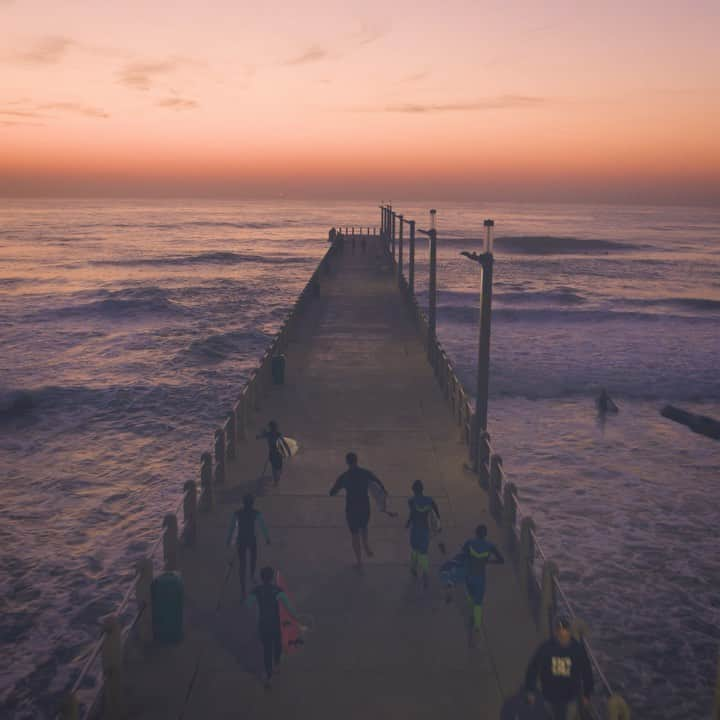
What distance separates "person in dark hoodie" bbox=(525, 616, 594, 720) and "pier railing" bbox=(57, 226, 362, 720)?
4.06 m

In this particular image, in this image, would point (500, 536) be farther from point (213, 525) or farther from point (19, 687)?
point (19, 687)

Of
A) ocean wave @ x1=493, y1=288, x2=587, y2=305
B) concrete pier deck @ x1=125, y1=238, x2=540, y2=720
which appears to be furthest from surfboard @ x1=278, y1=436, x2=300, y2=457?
ocean wave @ x1=493, y1=288, x2=587, y2=305

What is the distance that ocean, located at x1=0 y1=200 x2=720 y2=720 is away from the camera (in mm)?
13258

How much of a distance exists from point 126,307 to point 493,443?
46.4 m

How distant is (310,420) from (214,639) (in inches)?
358

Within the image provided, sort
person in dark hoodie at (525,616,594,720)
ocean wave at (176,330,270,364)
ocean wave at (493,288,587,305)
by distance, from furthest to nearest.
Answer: ocean wave at (493,288,587,305)
ocean wave at (176,330,270,364)
person in dark hoodie at (525,616,594,720)

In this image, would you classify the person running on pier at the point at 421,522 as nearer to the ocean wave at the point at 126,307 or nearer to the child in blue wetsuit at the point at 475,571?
the child in blue wetsuit at the point at 475,571

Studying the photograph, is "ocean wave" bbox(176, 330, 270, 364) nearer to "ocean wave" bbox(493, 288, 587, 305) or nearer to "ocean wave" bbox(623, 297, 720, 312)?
"ocean wave" bbox(493, 288, 587, 305)

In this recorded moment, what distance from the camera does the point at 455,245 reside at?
150 m

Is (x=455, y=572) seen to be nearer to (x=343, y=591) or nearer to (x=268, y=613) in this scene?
(x=343, y=591)

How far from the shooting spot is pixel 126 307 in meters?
61.9

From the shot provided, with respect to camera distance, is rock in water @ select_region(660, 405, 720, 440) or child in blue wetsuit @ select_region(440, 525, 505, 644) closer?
child in blue wetsuit @ select_region(440, 525, 505, 644)

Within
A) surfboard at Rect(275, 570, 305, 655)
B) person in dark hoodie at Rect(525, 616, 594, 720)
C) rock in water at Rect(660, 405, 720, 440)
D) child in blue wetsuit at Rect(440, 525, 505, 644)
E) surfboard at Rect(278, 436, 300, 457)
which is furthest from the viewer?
rock in water at Rect(660, 405, 720, 440)

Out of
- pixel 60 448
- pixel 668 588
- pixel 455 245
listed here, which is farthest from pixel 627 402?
pixel 455 245
